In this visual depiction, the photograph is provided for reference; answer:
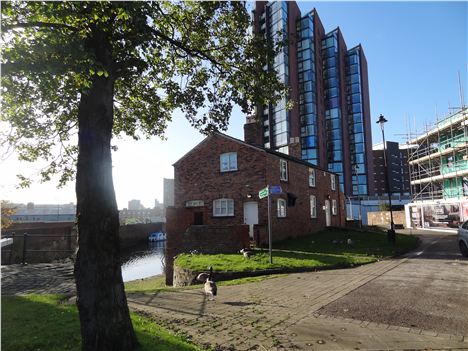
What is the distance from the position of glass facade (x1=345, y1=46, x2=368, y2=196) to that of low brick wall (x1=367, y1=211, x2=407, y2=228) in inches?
741

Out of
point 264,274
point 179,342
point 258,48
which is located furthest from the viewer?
point 264,274

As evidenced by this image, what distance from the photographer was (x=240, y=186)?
23.6m

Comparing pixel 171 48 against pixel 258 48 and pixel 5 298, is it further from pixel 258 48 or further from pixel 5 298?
pixel 5 298

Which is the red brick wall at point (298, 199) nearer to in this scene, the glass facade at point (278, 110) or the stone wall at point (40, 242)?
the stone wall at point (40, 242)

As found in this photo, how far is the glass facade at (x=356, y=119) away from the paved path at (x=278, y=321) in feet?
220

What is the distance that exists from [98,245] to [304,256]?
13.2 meters

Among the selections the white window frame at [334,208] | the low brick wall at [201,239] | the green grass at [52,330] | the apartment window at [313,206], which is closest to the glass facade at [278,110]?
the white window frame at [334,208]

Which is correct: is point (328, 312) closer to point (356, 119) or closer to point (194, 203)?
point (194, 203)

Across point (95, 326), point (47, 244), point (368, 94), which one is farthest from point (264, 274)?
point (368, 94)

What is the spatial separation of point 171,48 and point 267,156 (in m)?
14.8

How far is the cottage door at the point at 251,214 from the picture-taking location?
2308cm

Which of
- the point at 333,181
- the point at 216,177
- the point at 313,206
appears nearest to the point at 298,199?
the point at 313,206

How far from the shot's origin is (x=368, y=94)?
279ft

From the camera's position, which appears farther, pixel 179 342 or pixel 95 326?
pixel 179 342
